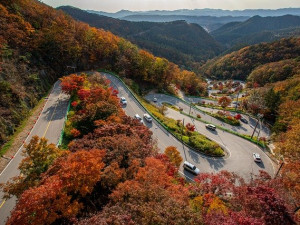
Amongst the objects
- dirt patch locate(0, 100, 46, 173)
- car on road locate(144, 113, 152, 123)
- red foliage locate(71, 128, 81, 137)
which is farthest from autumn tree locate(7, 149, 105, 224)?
car on road locate(144, 113, 152, 123)

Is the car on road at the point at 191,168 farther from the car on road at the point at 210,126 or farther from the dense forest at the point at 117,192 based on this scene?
the car on road at the point at 210,126

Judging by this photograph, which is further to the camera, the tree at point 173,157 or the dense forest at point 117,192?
the tree at point 173,157

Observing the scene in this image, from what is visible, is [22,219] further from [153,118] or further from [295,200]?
[153,118]

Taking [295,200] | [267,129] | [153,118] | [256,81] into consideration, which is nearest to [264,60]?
[256,81]

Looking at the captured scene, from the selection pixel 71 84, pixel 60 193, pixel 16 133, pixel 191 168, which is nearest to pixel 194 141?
pixel 191 168

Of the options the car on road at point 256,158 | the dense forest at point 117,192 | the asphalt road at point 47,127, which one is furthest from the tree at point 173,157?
the asphalt road at point 47,127

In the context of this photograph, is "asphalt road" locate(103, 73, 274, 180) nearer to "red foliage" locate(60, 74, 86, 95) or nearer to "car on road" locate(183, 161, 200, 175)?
"car on road" locate(183, 161, 200, 175)
